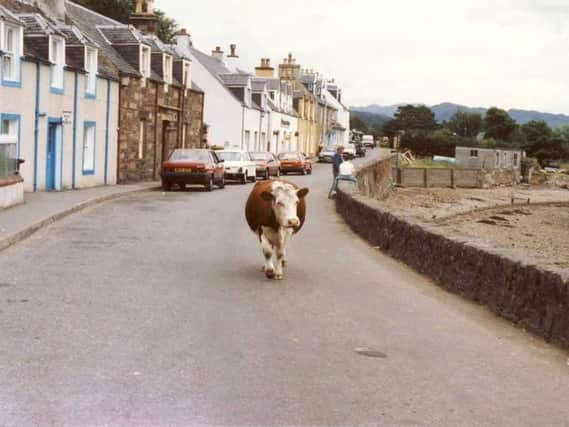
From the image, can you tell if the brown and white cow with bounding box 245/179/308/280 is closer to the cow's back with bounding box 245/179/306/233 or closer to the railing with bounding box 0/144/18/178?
the cow's back with bounding box 245/179/306/233

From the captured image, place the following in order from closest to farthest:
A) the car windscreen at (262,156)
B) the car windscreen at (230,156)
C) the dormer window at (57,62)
A: 1. the dormer window at (57,62)
2. the car windscreen at (230,156)
3. the car windscreen at (262,156)

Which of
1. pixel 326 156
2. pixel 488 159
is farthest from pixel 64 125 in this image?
pixel 326 156

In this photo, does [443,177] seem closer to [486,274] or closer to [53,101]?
[53,101]

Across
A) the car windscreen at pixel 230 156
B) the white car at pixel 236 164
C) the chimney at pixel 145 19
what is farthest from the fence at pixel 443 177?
the chimney at pixel 145 19

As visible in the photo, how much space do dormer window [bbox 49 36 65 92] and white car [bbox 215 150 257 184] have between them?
13204mm

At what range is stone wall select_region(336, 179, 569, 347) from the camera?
8812 millimetres

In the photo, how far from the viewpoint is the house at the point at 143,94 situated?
122 ft

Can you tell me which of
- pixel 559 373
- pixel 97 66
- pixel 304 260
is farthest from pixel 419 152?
pixel 559 373

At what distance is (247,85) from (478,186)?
60.5 feet

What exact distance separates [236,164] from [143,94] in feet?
20.5

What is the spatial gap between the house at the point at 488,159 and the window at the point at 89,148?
44.4 meters

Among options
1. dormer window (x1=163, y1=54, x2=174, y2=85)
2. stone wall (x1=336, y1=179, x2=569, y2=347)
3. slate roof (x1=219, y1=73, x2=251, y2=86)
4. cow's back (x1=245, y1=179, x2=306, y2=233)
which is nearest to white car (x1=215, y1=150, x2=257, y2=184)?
dormer window (x1=163, y1=54, x2=174, y2=85)

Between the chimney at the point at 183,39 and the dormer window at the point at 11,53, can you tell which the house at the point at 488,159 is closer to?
the chimney at the point at 183,39

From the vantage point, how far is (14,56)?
26188 millimetres
